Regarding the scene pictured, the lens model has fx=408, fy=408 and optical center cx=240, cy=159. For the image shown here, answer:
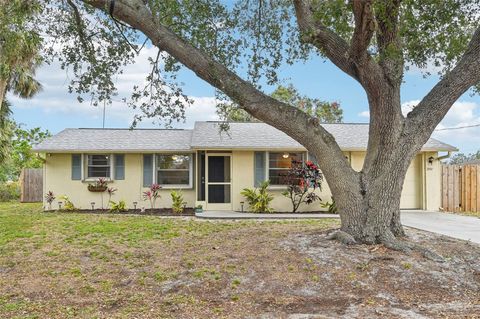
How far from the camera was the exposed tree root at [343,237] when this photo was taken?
274 inches

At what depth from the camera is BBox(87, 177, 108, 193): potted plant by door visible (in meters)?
15.1

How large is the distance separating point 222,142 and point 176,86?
5.88 m

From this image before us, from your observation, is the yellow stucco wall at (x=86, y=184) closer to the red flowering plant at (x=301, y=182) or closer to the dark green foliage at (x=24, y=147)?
the red flowering plant at (x=301, y=182)

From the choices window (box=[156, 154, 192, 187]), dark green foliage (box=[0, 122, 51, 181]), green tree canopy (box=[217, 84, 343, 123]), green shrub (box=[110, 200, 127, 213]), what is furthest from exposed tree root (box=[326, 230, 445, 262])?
dark green foliage (box=[0, 122, 51, 181])

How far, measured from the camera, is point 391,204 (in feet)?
23.3

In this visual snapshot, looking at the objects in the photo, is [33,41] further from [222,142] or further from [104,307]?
[222,142]

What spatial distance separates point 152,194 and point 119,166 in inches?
66.6

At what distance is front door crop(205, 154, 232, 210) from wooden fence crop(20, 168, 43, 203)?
35.7 ft

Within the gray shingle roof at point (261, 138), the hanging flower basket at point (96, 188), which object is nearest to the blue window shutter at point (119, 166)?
the hanging flower basket at point (96, 188)

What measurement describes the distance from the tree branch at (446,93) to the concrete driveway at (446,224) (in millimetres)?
3072

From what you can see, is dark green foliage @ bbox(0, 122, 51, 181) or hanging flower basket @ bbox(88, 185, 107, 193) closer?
hanging flower basket @ bbox(88, 185, 107, 193)

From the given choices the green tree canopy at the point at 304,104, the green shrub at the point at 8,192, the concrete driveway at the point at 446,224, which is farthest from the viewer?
the green tree canopy at the point at 304,104

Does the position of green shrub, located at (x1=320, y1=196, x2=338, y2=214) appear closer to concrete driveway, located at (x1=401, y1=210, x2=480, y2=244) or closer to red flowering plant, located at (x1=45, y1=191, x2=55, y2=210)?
concrete driveway, located at (x1=401, y1=210, x2=480, y2=244)

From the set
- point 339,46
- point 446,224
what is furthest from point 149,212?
point 339,46
